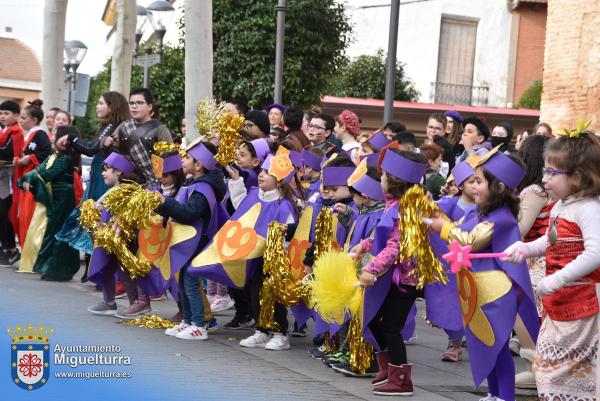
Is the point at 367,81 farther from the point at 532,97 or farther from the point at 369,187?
the point at 369,187

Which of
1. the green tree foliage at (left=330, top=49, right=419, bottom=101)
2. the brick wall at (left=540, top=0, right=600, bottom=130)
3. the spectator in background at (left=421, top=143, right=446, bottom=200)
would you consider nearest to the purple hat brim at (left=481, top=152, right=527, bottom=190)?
the spectator in background at (left=421, top=143, right=446, bottom=200)

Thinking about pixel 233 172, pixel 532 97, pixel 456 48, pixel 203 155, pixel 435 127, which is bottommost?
pixel 233 172

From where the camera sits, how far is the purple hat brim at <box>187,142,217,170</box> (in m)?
8.73

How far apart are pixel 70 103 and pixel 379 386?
17705 mm

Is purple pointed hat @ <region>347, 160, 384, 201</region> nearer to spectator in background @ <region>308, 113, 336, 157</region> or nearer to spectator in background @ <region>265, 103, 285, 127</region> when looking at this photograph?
spectator in background @ <region>308, 113, 336, 157</region>

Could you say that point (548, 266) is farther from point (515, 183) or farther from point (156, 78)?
point (156, 78)

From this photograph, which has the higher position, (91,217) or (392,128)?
(392,128)

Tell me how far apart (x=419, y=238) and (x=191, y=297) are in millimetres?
2727

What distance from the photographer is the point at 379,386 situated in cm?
691

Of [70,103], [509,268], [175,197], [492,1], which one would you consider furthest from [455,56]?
[509,268]

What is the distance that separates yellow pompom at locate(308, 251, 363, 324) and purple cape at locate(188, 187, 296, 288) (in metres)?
1.63

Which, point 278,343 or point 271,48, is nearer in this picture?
point 278,343

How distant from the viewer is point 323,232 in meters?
8.02

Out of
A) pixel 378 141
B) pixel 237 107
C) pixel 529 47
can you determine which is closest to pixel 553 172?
pixel 378 141
